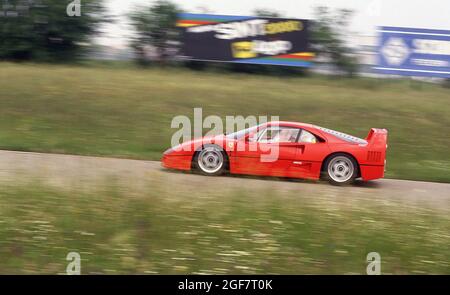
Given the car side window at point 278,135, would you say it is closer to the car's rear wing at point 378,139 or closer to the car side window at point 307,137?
the car side window at point 307,137

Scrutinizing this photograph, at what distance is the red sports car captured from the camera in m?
11.5

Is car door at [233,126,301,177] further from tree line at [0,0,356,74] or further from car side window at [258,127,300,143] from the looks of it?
tree line at [0,0,356,74]

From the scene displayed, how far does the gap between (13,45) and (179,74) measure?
801 centimetres

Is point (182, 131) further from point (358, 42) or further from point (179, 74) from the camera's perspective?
point (358, 42)

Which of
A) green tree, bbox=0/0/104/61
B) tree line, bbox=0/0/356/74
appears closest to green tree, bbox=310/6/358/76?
tree line, bbox=0/0/356/74

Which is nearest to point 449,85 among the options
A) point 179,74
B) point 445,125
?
point 445,125

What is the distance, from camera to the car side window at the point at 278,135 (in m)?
11.6

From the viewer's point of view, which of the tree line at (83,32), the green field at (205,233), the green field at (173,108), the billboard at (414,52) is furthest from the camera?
the tree line at (83,32)

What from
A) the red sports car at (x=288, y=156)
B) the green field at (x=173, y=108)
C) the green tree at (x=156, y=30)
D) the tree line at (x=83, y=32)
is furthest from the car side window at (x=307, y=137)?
the green tree at (x=156, y=30)

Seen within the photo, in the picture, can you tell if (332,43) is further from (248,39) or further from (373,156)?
(373,156)

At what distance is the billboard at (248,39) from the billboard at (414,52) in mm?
3317

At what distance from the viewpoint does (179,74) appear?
25.7 meters

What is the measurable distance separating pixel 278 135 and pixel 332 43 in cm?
1702

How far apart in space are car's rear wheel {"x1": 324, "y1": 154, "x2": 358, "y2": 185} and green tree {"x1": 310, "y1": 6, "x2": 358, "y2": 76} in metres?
16.5
